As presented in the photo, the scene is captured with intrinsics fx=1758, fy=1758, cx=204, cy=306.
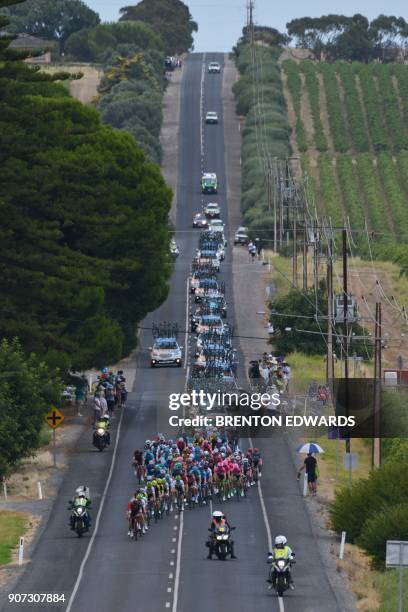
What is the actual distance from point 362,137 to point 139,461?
13678 cm

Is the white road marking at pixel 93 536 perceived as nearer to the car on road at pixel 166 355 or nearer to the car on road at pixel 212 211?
the car on road at pixel 166 355

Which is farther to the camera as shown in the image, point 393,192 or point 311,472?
point 393,192

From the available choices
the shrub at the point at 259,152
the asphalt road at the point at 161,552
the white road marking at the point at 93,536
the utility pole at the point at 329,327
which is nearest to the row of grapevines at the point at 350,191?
the shrub at the point at 259,152

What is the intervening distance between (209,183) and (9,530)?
4371 inches

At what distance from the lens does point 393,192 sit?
167 m

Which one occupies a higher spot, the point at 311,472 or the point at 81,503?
the point at 311,472

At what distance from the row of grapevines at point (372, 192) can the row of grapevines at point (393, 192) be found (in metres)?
0.69

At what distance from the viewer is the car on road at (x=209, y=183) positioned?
16325 cm

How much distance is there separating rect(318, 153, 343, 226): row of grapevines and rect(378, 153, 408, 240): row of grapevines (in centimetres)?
492

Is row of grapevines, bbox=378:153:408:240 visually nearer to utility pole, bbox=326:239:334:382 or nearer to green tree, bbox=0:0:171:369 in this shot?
green tree, bbox=0:0:171:369

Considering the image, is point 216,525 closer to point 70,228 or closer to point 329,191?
point 70,228

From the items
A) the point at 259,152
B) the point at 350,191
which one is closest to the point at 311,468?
the point at 350,191

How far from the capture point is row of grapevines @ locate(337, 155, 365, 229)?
153800 mm

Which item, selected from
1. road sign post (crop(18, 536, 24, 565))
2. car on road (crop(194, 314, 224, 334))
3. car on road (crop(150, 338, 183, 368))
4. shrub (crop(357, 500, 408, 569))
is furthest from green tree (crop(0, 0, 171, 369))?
shrub (crop(357, 500, 408, 569))
